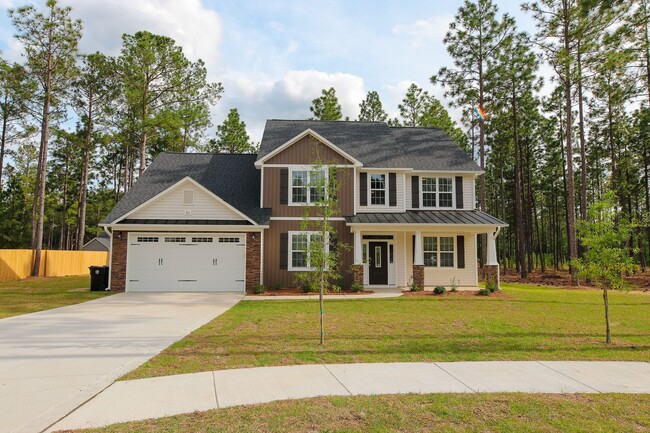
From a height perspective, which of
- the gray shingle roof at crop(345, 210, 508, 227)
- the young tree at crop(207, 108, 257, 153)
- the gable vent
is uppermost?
the young tree at crop(207, 108, 257, 153)

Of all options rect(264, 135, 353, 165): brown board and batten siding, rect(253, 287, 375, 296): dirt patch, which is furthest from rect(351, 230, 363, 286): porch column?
rect(264, 135, 353, 165): brown board and batten siding

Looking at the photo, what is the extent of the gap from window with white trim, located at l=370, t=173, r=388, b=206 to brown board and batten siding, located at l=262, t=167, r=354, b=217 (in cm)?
123

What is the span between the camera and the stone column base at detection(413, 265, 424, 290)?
18.6 metres

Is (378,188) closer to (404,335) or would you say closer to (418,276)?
(418,276)

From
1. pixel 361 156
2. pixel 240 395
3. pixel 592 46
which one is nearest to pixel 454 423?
pixel 240 395

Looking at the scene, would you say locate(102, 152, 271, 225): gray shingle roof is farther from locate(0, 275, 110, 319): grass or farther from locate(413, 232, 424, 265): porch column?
locate(413, 232, 424, 265): porch column

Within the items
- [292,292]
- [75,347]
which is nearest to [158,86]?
[292,292]

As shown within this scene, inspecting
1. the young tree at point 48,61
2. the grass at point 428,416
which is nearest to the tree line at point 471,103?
the young tree at point 48,61

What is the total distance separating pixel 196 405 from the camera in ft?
16.2

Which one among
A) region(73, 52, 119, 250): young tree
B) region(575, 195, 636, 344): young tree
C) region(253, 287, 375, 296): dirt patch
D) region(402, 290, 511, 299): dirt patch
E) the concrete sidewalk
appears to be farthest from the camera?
region(73, 52, 119, 250): young tree

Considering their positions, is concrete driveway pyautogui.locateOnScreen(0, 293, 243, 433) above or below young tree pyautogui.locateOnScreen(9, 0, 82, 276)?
below

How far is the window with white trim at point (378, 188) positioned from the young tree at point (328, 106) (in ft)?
53.4

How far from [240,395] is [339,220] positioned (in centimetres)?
1465

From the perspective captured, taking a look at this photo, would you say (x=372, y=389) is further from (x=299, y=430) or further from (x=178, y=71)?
(x=178, y=71)
